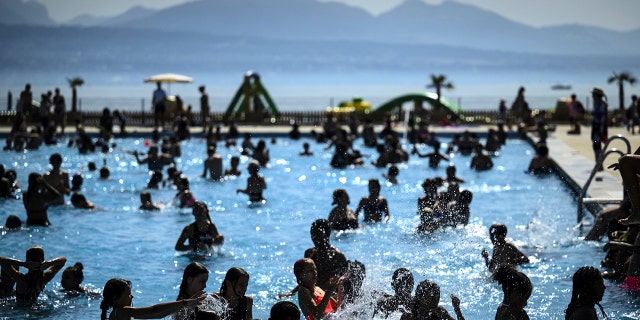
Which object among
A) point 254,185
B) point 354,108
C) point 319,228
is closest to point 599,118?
point 254,185

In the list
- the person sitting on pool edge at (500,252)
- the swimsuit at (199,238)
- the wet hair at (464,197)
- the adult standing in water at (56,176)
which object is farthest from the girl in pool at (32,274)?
the adult standing in water at (56,176)

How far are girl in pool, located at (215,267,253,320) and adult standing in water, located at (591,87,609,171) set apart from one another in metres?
12.6

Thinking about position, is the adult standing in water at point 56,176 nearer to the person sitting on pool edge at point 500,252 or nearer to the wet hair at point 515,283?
the person sitting on pool edge at point 500,252

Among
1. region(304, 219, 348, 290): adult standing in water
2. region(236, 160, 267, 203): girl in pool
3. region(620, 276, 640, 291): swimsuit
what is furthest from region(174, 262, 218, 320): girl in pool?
region(236, 160, 267, 203): girl in pool

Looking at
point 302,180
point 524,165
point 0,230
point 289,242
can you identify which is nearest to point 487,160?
point 524,165

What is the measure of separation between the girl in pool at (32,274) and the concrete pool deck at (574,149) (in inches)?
325

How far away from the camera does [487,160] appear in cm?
2173

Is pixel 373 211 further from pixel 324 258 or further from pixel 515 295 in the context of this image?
pixel 515 295

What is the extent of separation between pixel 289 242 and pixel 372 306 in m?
5.67

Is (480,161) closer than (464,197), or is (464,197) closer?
(464,197)

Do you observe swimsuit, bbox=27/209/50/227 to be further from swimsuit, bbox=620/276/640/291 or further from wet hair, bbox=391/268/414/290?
swimsuit, bbox=620/276/640/291

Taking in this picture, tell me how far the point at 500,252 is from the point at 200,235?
11.7 feet

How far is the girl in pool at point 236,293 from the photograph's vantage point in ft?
22.7

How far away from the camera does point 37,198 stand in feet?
45.3
